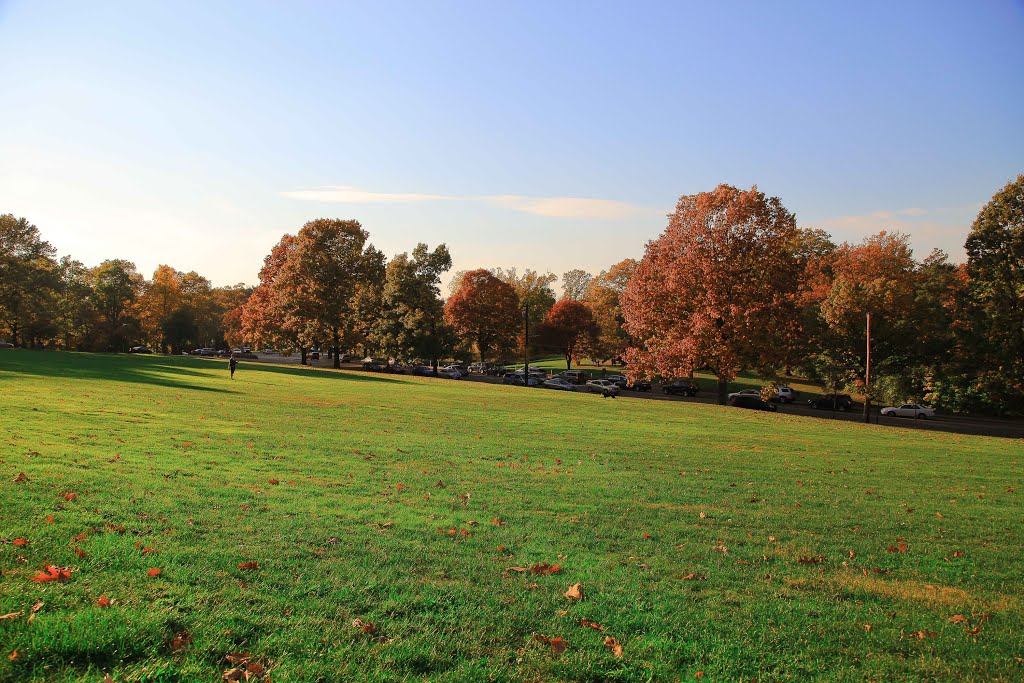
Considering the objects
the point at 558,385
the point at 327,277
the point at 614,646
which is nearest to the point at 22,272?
the point at 327,277

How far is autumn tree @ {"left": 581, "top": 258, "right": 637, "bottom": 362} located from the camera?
82.1m

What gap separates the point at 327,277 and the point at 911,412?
5462 centimetres

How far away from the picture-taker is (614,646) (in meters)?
5.12

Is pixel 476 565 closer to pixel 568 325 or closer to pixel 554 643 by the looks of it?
pixel 554 643

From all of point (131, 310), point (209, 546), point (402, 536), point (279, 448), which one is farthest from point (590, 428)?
point (131, 310)

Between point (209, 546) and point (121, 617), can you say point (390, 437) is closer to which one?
point (209, 546)

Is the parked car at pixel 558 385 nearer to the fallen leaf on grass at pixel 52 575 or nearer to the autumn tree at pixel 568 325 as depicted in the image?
the autumn tree at pixel 568 325

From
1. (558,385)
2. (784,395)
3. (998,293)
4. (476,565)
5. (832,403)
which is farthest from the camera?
(558,385)

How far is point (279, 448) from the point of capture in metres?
14.4

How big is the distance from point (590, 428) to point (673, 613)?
18339mm

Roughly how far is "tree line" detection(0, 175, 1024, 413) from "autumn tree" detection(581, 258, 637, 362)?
257 millimetres

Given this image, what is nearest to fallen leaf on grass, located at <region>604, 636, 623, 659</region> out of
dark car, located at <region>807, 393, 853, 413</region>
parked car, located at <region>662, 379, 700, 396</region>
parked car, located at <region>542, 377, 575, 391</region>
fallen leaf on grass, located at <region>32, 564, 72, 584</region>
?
fallen leaf on grass, located at <region>32, 564, 72, 584</region>

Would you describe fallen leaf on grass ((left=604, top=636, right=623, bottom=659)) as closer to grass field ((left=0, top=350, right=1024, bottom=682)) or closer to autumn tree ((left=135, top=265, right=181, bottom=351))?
grass field ((left=0, top=350, right=1024, bottom=682))

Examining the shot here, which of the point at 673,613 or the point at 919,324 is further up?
the point at 919,324
